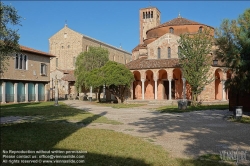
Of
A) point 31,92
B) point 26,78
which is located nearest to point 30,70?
point 26,78

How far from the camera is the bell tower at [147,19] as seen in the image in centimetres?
5722

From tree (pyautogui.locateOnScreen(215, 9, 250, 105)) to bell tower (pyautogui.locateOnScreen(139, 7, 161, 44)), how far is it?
4141 cm

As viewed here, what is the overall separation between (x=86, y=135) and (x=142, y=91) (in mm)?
26195

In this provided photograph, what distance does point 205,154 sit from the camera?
7.15 metres

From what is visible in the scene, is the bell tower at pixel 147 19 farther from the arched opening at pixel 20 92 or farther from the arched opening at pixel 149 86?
the arched opening at pixel 20 92

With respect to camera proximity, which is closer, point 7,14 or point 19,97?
point 7,14

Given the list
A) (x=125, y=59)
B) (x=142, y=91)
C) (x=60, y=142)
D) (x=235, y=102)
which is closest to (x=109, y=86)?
(x=142, y=91)

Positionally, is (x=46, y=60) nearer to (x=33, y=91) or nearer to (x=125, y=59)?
(x=33, y=91)

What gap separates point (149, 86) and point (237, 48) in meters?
22.2

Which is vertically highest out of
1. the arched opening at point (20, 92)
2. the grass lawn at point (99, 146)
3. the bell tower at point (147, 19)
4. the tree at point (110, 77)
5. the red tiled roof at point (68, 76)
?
the bell tower at point (147, 19)

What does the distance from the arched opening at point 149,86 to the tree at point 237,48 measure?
20.5 m

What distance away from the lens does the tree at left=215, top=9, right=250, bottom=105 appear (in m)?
15.7

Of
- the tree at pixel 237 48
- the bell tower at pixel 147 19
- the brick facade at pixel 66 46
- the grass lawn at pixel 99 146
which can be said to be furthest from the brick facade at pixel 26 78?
the bell tower at pixel 147 19

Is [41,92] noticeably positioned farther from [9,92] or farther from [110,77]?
[110,77]
